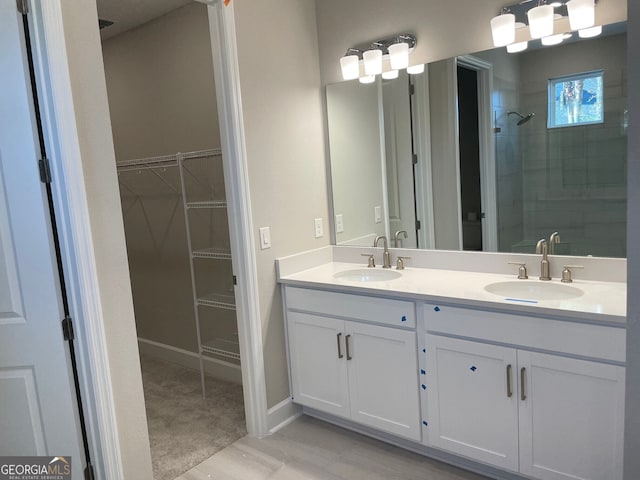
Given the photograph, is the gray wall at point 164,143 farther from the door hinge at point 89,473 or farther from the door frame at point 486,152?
the door frame at point 486,152

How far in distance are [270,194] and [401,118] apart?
0.89 m

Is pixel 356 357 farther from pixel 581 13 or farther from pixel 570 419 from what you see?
pixel 581 13

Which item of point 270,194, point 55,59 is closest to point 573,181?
point 270,194

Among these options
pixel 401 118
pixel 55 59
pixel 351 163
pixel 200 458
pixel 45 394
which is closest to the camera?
pixel 55 59

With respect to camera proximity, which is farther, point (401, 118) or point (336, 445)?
point (401, 118)

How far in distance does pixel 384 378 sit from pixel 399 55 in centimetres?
172

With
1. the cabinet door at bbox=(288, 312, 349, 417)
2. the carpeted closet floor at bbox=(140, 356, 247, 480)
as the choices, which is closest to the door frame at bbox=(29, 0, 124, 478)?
the carpeted closet floor at bbox=(140, 356, 247, 480)

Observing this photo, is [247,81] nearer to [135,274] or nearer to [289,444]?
[289,444]

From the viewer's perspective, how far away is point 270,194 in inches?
105

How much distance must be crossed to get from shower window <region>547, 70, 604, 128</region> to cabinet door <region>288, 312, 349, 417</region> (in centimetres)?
146

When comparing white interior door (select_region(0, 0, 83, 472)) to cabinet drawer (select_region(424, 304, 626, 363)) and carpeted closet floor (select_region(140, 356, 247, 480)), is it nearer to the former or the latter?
carpeted closet floor (select_region(140, 356, 247, 480))

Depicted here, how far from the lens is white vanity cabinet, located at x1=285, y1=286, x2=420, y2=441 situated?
7.58ft

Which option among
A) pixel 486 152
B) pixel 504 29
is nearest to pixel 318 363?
pixel 486 152

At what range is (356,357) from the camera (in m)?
2.49
